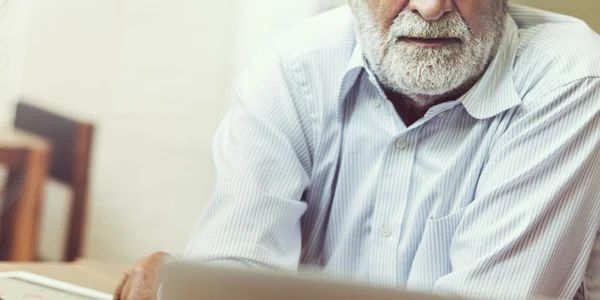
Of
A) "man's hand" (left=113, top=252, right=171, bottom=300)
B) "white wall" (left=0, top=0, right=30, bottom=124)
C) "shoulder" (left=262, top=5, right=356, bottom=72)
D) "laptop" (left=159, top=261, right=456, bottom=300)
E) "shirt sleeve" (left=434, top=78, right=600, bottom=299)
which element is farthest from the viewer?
"white wall" (left=0, top=0, right=30, bottom=124)

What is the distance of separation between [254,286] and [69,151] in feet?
5.64

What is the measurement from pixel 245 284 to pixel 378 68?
81 cm

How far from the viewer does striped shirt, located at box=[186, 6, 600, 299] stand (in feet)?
3.32

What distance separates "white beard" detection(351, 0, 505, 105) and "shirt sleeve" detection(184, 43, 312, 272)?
5.8 inches

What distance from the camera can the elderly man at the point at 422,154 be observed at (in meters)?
1.02

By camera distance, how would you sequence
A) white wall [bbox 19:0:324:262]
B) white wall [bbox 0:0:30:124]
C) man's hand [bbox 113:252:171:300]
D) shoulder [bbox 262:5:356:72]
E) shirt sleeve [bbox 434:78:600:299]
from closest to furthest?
man's hand [bbox 113:252:171:300] → shirt sleeve [bbox 434:78:600:299] → shoulder [bbox 262:5:356:72] → white wall [bbox 0:0:30:124] → white wall [bbox 19:0:324:262]

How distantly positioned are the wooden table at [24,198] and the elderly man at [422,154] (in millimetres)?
971

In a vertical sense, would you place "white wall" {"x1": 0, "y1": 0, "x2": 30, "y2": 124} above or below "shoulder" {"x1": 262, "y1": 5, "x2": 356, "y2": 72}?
below

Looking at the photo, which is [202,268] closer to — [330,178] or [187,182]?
[330,178]

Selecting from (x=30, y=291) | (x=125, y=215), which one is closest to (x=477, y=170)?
(x=30, y=291)

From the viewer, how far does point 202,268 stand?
0.40 m

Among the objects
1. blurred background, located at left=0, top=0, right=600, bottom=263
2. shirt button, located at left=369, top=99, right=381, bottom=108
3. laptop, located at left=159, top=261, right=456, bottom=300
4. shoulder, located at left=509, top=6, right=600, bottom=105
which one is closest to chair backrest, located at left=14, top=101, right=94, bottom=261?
blurred background, located at left=0, top=0, right=600, bottom=263

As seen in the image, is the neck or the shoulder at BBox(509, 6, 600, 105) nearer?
the shoulder at BBox(509, 6, 600, 105)

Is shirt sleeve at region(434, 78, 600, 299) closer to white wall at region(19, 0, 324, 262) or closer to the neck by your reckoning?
the neck
